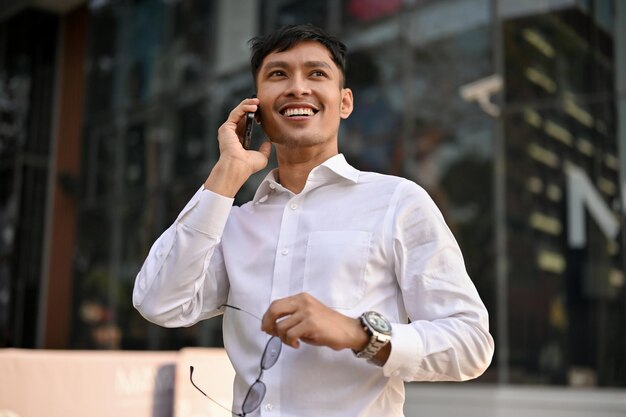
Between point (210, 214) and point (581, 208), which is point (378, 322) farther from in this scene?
point (581, 208)

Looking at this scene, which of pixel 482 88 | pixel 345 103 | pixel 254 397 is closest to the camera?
pixel 254 397

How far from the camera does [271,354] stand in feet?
6.03

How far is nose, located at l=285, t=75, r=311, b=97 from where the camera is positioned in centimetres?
204

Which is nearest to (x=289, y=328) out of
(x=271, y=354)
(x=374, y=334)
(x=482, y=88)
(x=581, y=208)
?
(x=374, y=334)

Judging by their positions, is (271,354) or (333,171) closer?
(271,354)

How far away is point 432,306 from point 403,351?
0.17 m

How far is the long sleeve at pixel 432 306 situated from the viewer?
65.2 inches

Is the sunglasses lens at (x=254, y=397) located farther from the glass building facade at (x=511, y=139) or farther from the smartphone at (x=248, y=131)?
the glass building facade at (x=511, y=139)

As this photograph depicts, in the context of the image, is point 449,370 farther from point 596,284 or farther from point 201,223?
point 596,284

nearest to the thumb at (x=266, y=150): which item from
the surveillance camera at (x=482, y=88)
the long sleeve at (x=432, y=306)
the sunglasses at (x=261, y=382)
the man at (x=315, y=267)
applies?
the man at (x=315, y=267)

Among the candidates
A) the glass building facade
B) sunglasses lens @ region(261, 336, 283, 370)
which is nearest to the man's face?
sunglasses lens @ region(261, 336, 283, 370)

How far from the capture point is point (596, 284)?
313 inches

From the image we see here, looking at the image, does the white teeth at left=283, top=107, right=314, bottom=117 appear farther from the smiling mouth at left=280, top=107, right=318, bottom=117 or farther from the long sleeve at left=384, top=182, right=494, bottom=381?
the long sleeve at left=384, top=182, right=494, bottom=381

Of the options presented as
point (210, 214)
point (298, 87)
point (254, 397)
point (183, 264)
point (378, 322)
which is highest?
point (298, 87)
